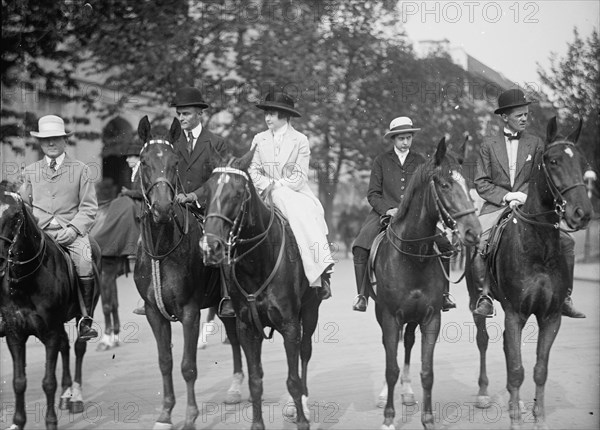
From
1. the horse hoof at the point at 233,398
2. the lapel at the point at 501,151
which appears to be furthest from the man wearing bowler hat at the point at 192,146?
the lapel at the point at 501,151

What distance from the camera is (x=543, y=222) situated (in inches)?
265

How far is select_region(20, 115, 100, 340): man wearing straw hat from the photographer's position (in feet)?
25.9

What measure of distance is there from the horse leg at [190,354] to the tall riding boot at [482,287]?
290 centimetres

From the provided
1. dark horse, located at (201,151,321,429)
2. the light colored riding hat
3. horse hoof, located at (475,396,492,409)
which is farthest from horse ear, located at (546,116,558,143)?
the light colored riding hat

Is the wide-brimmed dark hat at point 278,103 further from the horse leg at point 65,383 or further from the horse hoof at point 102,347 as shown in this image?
the horse hoof at point 102,347

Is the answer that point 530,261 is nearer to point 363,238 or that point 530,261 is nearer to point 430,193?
point 430,193

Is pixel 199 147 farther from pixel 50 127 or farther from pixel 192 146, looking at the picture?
pixel 50 127

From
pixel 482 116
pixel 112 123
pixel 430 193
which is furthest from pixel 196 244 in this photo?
pixel 482 116

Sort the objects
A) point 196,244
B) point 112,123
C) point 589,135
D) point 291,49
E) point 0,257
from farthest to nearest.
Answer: point 112,123 < point 291,49 < point 589,135 < point 196,244 < point 0,257

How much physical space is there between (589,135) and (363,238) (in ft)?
36.9

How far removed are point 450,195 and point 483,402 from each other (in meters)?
3.06

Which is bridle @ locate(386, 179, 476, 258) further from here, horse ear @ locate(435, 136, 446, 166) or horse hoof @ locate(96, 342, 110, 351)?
horse hoof @ locate(96, 342, 110, 351)

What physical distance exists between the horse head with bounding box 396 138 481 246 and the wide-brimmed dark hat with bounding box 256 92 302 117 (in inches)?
72.5

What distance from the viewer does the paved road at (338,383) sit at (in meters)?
7.75
